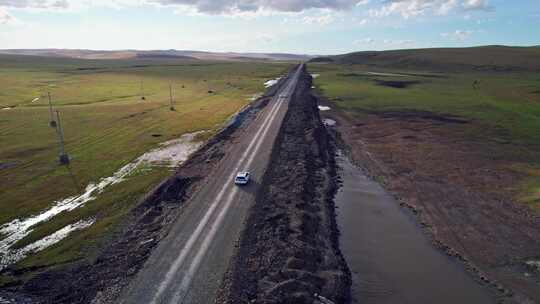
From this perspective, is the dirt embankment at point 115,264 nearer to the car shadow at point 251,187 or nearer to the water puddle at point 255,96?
the car shadow at point 251,187

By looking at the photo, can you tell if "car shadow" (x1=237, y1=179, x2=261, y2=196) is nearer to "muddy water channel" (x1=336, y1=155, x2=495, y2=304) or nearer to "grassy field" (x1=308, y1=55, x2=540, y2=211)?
"muddy water channel" (x1=336, y1=155, x2=495, y2=304)

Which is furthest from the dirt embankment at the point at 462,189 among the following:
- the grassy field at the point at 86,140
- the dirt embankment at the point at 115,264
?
the grassy field at the point at 86,140

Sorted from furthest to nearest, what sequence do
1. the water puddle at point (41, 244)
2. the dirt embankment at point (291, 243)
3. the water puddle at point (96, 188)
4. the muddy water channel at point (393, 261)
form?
1. the water puddle at point (96, 188)
2. the water puddle at point (41, 244)
3. the muddy water channel at point (393, 261)
4. the dirt embankment at point (291, 243)

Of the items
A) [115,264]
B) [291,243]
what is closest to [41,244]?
[115,264]

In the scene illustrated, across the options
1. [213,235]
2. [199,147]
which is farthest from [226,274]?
[199,147]

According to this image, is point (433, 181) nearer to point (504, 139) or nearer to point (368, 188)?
point (368, 188)

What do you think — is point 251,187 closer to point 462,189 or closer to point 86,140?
point 462,189
